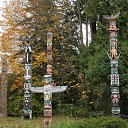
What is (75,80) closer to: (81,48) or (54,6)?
(81,48)

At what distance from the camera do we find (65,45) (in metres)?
23.2

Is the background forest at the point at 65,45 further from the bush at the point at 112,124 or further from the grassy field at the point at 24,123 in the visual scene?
the bush at the point at 112,124

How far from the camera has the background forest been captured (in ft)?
66.6

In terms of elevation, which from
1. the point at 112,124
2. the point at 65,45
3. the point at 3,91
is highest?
the point at 65,45

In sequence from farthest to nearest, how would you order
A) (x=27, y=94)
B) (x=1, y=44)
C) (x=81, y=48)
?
1. (x=81, y=48)
2. (x=1, y=44)
3. (x=27, y=94)

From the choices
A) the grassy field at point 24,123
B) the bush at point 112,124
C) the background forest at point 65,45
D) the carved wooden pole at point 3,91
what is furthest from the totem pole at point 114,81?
the carved wooden pole at point 3,91

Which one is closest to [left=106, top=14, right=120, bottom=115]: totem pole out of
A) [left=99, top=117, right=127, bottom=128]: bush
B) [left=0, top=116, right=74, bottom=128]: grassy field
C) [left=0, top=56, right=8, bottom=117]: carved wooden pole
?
[left=0, top=116, right=74, bottom=128]: grassy field

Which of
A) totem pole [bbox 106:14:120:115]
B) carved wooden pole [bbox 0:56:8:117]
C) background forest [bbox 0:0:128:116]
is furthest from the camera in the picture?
carved wooden pole [bbox 0:56:8:117]

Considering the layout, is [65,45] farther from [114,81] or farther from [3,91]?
[114,81]

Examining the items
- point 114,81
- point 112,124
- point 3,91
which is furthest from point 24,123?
point 112,124

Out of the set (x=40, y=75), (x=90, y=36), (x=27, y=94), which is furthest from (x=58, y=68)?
(x=27, y=94)

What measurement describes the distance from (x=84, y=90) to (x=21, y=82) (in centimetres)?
446

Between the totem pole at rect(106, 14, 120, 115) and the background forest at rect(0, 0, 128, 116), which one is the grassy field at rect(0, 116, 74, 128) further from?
the background forest at rect(0, 0, 128, 116)

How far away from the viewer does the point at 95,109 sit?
21859 mm
